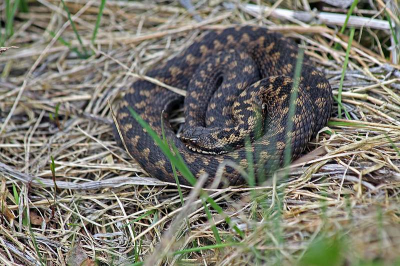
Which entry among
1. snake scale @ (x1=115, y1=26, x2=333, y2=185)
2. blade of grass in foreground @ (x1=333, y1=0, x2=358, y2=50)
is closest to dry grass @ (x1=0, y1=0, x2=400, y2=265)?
blade of grass in foreground @ (x1=333, y1=0, x2=358, y2=50)

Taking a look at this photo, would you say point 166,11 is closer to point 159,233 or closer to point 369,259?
point 159,233

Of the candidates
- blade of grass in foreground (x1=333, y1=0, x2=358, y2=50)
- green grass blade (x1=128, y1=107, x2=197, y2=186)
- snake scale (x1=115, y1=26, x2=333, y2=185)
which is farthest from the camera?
blade of grass in foreground (x1=333, y1=0, x2=358, y2=50)

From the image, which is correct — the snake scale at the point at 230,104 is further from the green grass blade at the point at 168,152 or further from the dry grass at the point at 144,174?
the green grass blade at the point at 168,152

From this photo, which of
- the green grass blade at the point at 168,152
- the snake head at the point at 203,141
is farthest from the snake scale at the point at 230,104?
the green grass blade at the point at 168,152

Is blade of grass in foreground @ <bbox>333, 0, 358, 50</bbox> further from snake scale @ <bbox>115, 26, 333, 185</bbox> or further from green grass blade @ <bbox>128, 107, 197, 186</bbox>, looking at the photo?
green grass blade @ <bbox>128, 107, 197, 186</bbox>

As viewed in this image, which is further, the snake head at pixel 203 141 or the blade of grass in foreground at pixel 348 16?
the blade of grass in foreground at pixel 348 16

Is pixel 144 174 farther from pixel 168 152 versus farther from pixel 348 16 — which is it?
pixel 348 16

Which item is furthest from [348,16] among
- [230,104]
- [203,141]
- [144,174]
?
[144,174]
